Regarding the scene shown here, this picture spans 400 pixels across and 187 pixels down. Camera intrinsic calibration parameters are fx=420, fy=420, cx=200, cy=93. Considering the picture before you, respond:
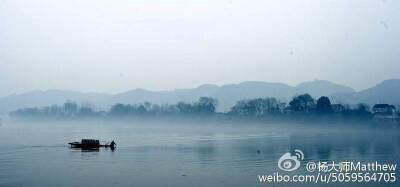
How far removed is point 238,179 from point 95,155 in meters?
28.8

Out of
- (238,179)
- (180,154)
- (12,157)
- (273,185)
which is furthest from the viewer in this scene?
(180,154)

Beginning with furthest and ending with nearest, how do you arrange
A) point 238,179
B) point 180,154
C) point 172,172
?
point 180,154, point 172,172, point 238,179

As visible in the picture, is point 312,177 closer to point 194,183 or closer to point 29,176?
point 194,183

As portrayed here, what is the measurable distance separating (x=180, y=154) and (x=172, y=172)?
17732mm

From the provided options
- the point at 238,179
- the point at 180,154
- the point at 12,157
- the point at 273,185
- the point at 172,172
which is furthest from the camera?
the point at 180,154

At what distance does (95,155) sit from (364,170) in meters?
36.4

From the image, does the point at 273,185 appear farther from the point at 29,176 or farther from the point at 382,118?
the point at 382,118

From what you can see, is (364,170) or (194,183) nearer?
(194,183)

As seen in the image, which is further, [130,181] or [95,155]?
[95,155]

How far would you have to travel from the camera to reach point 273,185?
1425 inches

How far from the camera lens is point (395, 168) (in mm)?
45000

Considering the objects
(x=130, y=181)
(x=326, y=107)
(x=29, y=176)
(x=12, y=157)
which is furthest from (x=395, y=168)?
(x=326, y=107)

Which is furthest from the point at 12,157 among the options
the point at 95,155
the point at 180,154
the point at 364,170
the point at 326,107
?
the point at 326,107

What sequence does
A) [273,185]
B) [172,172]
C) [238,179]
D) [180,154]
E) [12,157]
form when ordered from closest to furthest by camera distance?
[273,185] → [238,179] → [172,172] → [12,157] → [180,154]
